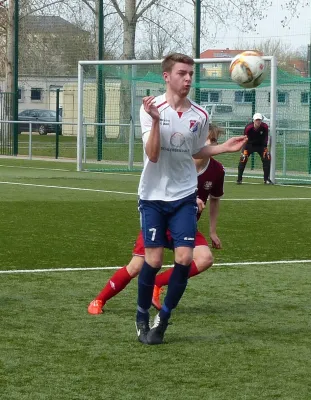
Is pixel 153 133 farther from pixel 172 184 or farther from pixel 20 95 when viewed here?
pixel 20 95

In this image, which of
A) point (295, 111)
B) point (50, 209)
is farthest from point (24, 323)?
point (295, 111)

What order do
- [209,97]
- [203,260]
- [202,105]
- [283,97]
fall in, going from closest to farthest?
[203,260], [283,97], [202,105], [209,97]

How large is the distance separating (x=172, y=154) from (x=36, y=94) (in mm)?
36117

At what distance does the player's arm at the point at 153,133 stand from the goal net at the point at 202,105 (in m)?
17.6

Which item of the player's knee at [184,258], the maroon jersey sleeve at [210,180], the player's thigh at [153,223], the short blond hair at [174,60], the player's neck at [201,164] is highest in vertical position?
the short blond hair at [174,60]

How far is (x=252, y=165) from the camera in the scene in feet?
93.3

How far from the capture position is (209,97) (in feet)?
91.1

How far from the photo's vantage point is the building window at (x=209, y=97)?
91.1ft

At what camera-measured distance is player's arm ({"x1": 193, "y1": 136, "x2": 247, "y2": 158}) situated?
7.07 metres

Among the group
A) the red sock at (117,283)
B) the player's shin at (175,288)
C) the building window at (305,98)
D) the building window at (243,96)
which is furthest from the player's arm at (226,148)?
the building window at (243,96)

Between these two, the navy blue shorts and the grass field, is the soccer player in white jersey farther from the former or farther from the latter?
the grass field

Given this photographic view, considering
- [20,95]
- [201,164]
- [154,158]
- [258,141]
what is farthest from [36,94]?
[154,158]

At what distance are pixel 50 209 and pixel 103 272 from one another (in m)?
6.81

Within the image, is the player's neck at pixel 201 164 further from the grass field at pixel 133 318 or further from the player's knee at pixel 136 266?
the grass field at pixel 133 318
